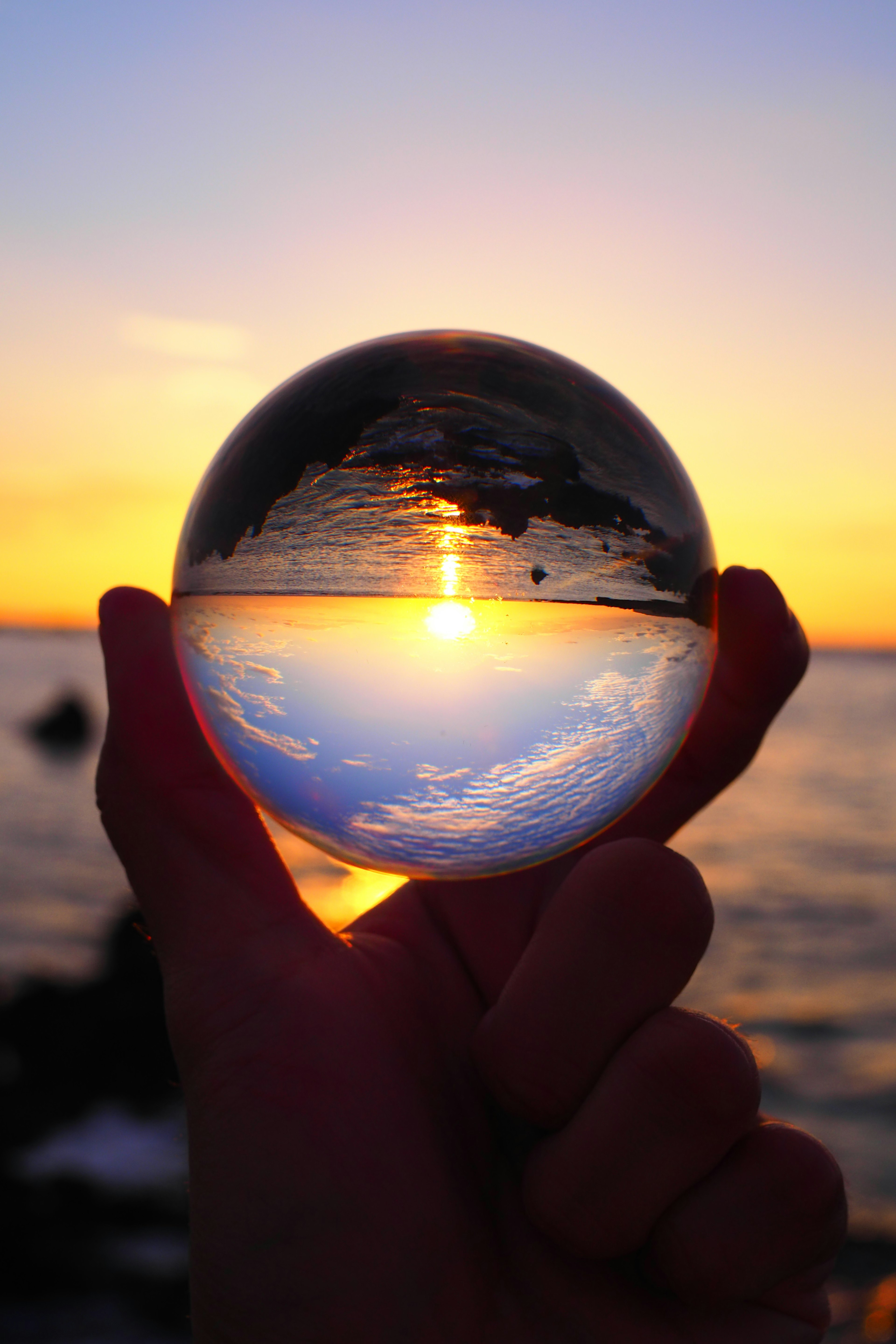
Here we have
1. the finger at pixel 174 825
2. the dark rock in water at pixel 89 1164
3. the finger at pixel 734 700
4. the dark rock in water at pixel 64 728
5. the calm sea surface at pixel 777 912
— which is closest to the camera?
the finger at pixel 174 825

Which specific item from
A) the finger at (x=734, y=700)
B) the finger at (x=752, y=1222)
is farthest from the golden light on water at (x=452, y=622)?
the finger at (x=752, y=1222)

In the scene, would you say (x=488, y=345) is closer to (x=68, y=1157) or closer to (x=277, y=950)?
(x=277, y=950)

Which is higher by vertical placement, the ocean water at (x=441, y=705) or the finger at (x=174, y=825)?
the ocean water at (x=441, y=705)

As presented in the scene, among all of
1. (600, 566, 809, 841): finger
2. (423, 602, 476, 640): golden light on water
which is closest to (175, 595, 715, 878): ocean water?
(423, 602, 476, 640): golden light on water

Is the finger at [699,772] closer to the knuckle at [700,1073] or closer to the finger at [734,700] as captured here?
the finger at [734,700]

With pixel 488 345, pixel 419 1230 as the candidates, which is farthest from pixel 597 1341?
pixel 488 345

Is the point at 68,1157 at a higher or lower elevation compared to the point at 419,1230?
lower

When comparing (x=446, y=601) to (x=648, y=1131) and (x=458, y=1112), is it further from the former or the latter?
(x=458, y=1112)

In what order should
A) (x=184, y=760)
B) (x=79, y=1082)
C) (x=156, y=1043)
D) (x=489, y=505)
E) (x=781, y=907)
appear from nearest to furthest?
(x=489, y=505) < (x=184, y=760) < (x=79, y=1082) < (x=156, y=1043) < (x=781, y=907)
